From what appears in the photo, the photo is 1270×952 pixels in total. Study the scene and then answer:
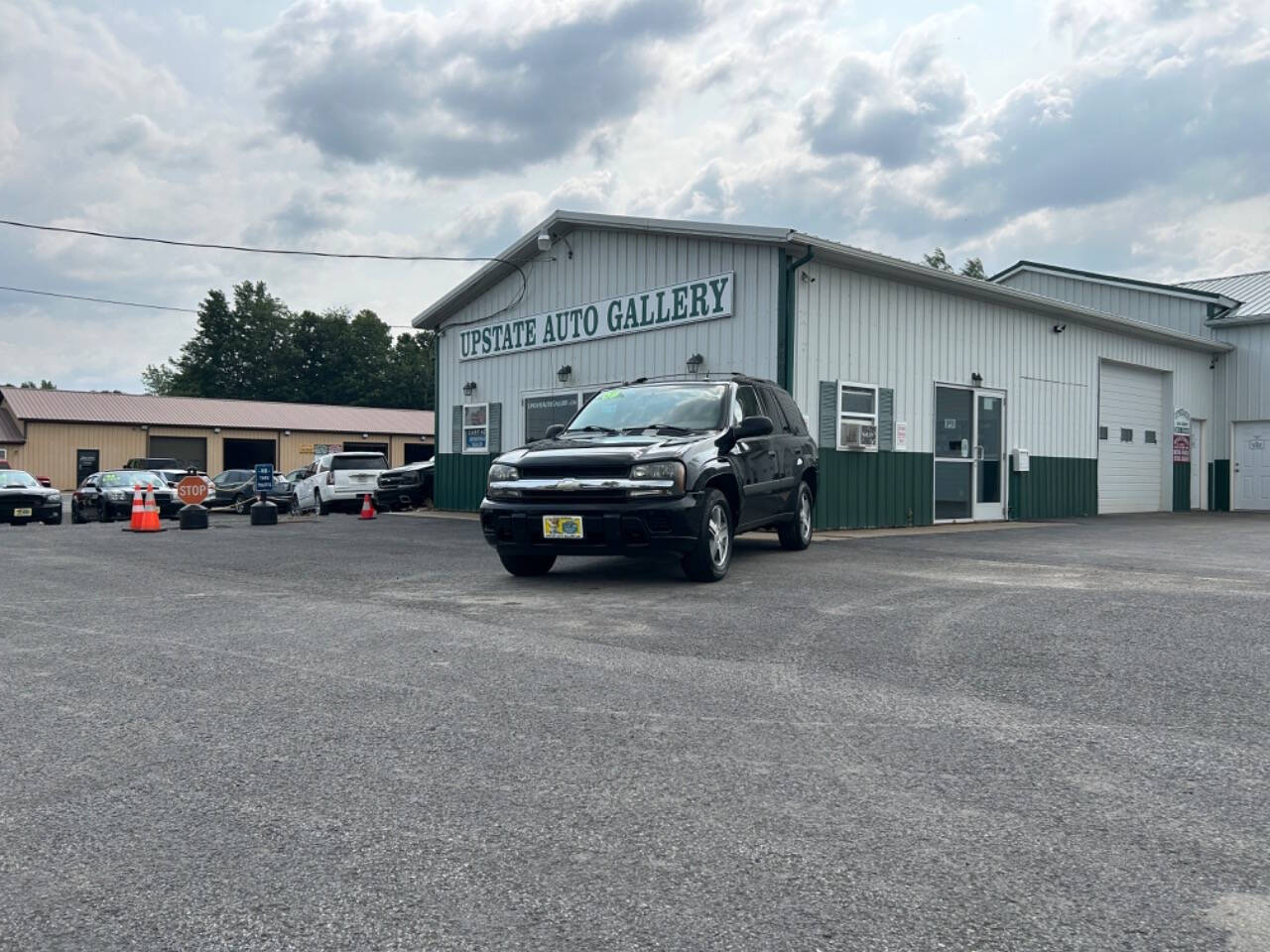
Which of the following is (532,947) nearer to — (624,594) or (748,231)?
(624,594)

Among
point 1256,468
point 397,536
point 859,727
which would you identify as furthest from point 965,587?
point 1256,468

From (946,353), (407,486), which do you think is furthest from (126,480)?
(946,353)

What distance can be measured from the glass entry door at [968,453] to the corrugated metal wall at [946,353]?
0.28m

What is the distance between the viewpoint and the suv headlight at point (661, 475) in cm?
785

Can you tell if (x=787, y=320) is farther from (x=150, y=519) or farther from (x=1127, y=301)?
(x=1127, y=301)

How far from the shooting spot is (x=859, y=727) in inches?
157

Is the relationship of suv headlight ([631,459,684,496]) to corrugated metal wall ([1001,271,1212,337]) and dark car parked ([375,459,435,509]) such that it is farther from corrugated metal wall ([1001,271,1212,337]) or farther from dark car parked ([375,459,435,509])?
corrugated metal wall ([1001,271,1212,337])

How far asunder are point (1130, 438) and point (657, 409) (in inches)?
638

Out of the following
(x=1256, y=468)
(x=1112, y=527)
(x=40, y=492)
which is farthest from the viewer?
(x=1256, y=468)

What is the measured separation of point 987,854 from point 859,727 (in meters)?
1.26

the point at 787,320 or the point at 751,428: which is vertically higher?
the point at 787,320

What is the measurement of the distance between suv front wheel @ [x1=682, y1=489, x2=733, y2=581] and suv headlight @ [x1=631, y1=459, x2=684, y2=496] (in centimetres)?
33

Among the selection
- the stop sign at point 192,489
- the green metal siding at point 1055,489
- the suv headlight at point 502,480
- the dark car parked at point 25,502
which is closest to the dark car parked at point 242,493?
the stop sign at point 192,489

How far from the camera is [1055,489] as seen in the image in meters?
19.0
